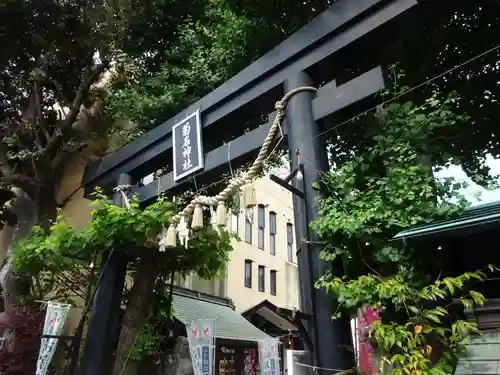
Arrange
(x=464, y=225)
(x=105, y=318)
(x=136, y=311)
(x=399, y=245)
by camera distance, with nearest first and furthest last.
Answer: (x=464, y=225) < (x=399, y=245) < (x=105, y=318) < (x=136, y=311)

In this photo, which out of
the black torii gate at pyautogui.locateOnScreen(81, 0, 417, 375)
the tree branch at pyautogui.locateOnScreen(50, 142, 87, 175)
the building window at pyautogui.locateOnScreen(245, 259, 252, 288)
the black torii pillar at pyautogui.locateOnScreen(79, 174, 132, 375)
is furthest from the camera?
the building window at pyautogui.locateOnScreen(245, 259, 252, 288)

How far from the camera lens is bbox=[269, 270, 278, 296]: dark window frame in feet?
67.5

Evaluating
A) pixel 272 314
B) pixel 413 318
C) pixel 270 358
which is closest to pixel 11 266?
pixel 270 358

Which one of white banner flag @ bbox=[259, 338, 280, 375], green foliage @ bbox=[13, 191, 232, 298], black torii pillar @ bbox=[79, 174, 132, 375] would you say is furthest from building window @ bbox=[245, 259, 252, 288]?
black torii pillar @ bbox=[79, 174, 132, 375]

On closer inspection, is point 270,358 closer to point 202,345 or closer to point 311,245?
point 202,345

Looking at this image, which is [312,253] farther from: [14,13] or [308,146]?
[14,13]

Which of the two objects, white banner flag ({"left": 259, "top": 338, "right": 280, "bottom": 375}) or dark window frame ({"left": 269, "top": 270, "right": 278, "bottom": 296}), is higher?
dark window frame ({"left": 269, "top": 270, "right": 278, "bottom": 296})

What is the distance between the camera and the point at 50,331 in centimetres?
701

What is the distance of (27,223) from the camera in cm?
940

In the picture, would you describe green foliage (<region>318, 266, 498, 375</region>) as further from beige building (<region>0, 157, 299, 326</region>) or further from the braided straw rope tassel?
beige building (<region>0, 157, 299, 326</region>)

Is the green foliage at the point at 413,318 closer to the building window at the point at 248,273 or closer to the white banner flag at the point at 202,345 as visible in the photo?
the white banner flag at the point at 202,345

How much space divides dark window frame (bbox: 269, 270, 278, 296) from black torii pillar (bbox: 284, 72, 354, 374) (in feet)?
55.5

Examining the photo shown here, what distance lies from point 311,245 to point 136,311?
12.9ft

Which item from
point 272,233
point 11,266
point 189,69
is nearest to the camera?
point 189,69
